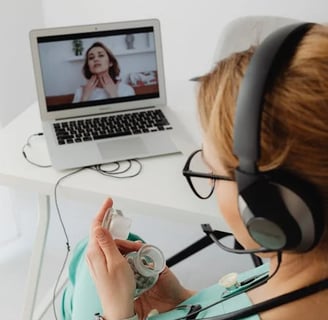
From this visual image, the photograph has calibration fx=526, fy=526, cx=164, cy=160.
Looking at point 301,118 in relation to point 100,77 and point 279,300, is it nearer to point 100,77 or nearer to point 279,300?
point 279,300

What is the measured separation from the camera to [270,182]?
0.50 meters

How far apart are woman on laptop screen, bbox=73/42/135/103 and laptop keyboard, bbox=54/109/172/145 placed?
6cm

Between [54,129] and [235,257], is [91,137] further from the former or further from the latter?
[235,257]

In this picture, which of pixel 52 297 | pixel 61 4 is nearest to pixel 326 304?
pixel 52 297

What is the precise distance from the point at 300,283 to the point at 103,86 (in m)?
0.87

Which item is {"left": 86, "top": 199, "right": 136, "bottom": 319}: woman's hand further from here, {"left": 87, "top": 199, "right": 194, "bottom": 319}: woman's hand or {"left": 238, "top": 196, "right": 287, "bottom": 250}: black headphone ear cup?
{"left": 238, "top": 196, "right": 287, "bottom": 250}: black headphone ear cup

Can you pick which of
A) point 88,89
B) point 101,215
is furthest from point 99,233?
point 88,89

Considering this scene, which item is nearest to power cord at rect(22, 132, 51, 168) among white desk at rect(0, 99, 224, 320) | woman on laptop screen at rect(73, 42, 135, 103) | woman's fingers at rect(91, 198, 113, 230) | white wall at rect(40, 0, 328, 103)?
white desk at rect(0, 99, 224, 320)

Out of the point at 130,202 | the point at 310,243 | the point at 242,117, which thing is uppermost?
the point at 242,117

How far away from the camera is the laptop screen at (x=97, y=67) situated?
1329mm

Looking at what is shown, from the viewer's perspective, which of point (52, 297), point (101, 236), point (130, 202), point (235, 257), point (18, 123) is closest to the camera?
point (101, 236)

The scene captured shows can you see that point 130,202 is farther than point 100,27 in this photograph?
No

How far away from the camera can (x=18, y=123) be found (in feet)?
4.60

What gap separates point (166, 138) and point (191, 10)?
0.70m
